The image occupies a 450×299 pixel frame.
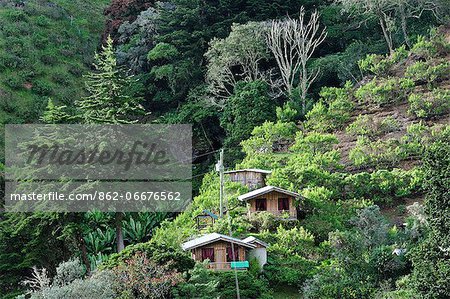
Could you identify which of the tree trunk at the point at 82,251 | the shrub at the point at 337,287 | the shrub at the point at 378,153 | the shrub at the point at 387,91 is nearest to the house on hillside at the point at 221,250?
the shrub at the point at 337,287

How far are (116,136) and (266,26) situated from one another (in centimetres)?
1505

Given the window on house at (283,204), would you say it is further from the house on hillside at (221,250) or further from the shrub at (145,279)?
the shrub at (145,279)

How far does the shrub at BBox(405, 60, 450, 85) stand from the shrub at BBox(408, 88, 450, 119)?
5.58ft

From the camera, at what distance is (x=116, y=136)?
19.9 metres

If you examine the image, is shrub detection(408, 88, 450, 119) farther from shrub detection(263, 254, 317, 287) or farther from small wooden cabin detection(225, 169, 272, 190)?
shrub detection(263, 254, 317, 287)

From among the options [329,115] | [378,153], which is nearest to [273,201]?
[378,153]

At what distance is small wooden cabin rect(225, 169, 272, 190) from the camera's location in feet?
78.3

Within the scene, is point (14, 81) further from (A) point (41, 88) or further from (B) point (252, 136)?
(B) point (252, 136)

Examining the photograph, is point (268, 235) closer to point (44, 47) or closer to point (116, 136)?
point (116, 136)

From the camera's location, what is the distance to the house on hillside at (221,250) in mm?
18062

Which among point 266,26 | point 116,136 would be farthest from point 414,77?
point 116,136

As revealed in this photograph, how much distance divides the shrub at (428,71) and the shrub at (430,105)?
67.0 inches

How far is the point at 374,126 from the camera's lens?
2633 cm

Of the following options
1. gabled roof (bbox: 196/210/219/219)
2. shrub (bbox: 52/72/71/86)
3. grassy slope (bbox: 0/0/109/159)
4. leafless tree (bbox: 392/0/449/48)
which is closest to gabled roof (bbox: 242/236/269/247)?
gabled roof (bbox: 196/210/219/219)
